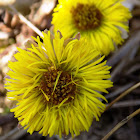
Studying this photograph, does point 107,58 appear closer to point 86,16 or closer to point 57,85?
point 86,16

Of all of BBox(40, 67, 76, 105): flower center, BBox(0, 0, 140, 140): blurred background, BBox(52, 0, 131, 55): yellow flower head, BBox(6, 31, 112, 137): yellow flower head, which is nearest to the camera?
BBox(6, 31, 112, 137): yellow flower head

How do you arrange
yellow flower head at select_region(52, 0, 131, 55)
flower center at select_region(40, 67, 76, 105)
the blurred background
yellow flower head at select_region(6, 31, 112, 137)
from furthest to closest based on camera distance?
the blurred background < yellow flower head at select_region(52, 0, 131, 55) < flower center at select_region(40, 67, 76, 105) < yellow flower head at select_region(6, 31, 112, 137)

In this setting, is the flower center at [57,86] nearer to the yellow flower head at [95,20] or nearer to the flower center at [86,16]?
the yellow flower head at [95,20]

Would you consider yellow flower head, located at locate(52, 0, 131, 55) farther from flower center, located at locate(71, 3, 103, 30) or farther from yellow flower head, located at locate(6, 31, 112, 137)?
yellow flower head, located at locate(6, 31, 112, 137)

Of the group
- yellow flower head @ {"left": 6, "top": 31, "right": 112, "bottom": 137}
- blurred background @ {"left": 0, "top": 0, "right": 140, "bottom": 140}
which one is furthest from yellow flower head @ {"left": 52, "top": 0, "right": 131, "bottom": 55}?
yellow flower head @ {"left": 6, "top": 31, "right": 112, "bottom": 137}

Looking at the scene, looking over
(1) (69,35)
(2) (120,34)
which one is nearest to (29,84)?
(1) (69,35)
